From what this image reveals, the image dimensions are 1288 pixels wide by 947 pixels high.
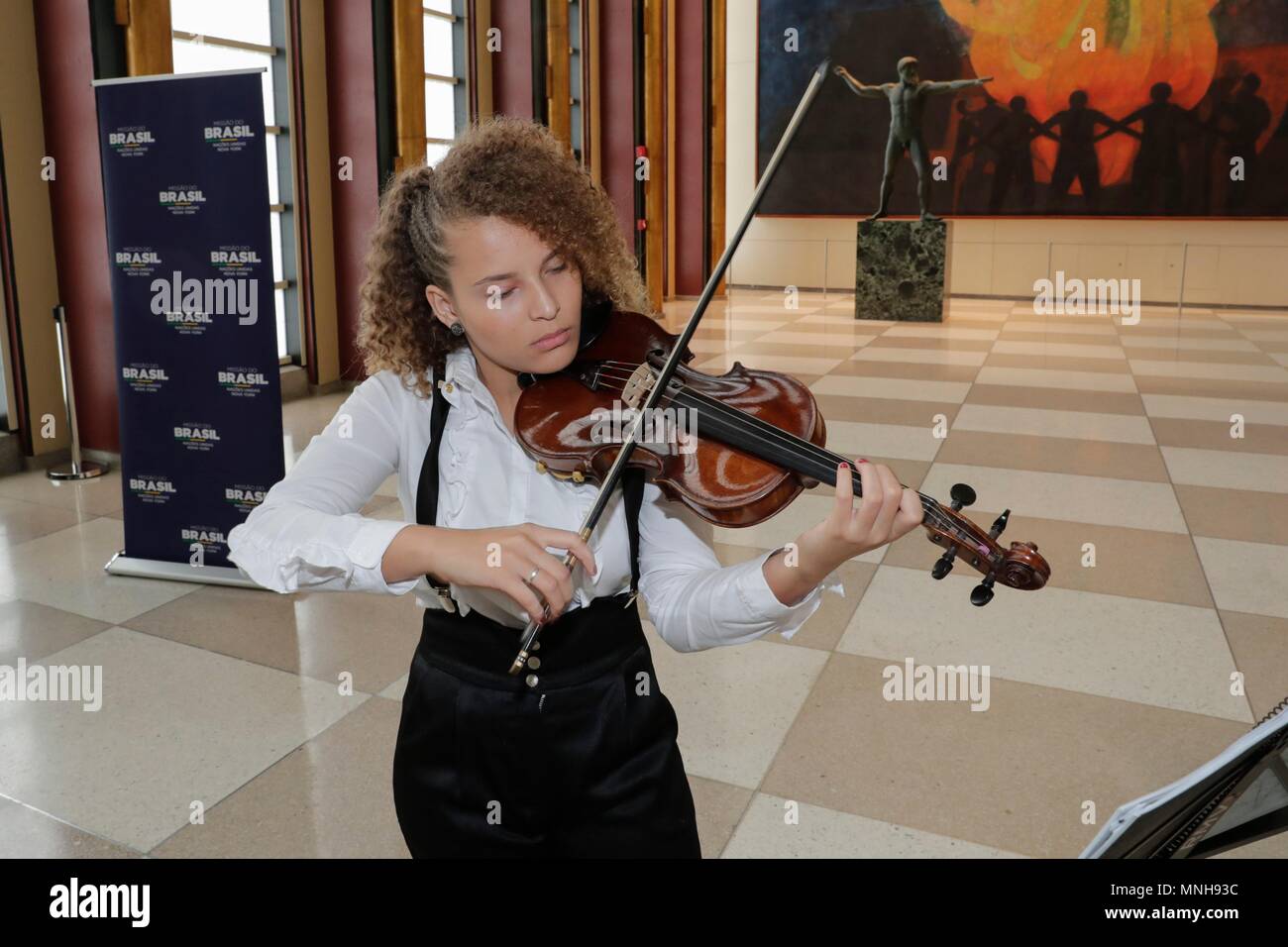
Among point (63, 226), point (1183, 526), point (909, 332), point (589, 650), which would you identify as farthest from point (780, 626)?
point (909, 332)

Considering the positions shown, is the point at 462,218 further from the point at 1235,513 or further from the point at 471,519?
the point at 1235,513

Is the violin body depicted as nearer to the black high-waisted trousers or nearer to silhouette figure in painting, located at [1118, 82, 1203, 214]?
the black high-waisted trousers

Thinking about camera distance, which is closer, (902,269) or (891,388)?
(891,388)

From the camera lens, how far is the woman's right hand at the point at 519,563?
1064 mm

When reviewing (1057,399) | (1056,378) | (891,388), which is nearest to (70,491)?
(891,388)

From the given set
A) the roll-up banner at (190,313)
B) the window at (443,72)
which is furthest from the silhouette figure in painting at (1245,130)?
the roll-up banner at (190,313)

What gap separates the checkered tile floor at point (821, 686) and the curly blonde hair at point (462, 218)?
47.2 inches

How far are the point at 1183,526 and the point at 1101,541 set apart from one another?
470 mm

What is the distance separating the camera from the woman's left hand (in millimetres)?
1130

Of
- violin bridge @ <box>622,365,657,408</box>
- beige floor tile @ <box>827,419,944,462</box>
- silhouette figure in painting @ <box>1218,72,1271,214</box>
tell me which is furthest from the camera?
silhouette figure in painting @ <box>1218,72,1271,214</box>

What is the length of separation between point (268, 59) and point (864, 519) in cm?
710

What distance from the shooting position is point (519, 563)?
3.53 ft

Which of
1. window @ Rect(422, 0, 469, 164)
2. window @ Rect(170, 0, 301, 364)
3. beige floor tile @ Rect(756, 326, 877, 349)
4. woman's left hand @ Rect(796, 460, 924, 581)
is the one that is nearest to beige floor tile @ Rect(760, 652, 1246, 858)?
woman's left hand @ Rect(796, 460, 924, 581)

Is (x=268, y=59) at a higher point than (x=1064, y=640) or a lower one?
higher
